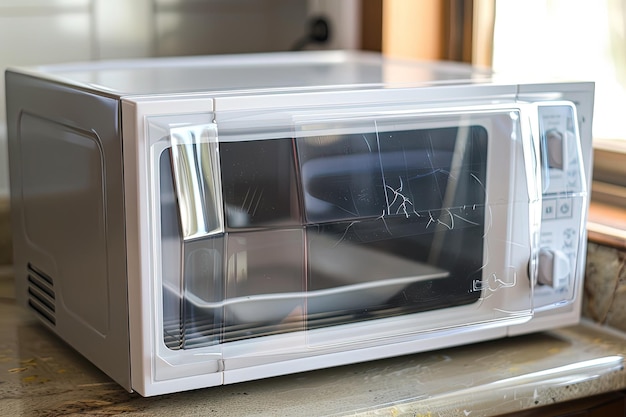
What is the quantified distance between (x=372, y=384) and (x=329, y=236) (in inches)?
7.0

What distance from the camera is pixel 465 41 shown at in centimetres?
151

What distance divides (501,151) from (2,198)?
0.80 m

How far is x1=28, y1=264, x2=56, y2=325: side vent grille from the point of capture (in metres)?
1.08

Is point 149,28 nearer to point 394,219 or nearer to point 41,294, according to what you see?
point 41,294

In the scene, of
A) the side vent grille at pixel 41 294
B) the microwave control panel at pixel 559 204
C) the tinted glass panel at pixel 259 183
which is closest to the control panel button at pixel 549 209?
the microwave control panel at pixel 559 204

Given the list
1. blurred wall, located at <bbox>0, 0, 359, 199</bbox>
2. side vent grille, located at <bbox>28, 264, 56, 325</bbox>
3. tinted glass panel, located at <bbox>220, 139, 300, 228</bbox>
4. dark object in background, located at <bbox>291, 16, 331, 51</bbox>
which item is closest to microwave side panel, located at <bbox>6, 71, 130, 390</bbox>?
side vent grille, located at <bbox>28, 264, 56, 325</bbox>

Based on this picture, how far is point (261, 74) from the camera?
1.11m

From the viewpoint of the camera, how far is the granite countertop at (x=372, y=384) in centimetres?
92

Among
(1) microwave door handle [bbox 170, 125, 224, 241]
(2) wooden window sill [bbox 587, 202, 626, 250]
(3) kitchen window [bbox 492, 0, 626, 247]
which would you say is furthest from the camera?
(3) kitchen window [bbox 492, 0, 626, 247]

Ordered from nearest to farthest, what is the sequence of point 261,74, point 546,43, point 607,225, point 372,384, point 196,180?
point 196,180 → point 372,384 → point 261,74 → point 607,225 → point 546,43

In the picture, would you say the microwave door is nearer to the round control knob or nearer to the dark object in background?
the round control knob

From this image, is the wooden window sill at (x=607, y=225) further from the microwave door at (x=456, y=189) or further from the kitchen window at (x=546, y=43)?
the microwave door at (x=456, y=189)

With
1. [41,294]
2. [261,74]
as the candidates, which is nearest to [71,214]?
[41,294]

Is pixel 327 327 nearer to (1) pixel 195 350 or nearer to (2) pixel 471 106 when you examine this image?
(1) pixel 195 350
